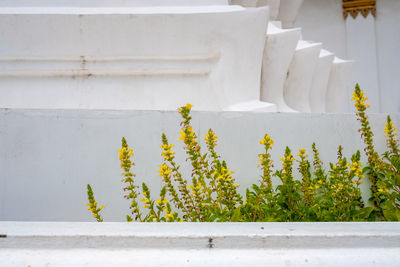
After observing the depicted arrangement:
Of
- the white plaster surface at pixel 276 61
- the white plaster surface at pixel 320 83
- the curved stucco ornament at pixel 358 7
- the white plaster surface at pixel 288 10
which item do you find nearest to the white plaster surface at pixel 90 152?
the white plaster surface at pixel 276 61

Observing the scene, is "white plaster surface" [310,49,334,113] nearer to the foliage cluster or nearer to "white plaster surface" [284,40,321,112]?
"white plaster surface" [284,40,321,112]

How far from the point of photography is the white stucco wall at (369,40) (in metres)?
6.93

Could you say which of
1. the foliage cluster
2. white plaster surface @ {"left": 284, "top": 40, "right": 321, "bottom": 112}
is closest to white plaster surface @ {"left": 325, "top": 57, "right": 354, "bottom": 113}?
white plaster surface @ {"left": 284, "top": 40, "right": 321, "bottom": 112}

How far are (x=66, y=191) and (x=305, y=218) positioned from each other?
39.1 inches

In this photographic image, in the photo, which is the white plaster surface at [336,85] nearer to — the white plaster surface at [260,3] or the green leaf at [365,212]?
the white plaster surface at [260,3]

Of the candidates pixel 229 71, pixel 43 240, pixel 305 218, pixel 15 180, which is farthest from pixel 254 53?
pixel 43 240

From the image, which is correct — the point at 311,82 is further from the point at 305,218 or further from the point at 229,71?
the point at 305,218

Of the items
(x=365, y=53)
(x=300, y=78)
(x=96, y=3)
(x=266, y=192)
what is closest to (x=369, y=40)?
(x=365, y=53)

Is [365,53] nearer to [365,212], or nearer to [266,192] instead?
[365,212]

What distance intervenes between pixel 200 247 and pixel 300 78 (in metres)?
2.45

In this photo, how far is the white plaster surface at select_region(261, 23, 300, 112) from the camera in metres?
2.56

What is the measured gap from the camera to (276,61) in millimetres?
2592

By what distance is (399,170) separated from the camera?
150 cm

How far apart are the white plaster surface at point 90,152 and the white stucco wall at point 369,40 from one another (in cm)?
576
